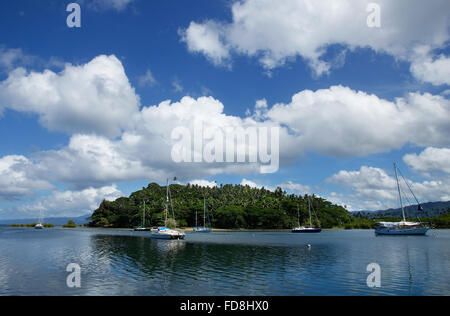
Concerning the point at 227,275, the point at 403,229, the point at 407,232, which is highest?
the point at 227,275

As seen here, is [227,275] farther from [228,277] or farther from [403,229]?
[403,229]

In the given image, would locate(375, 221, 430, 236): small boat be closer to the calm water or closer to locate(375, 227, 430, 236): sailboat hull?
locate(375, 227, 430, 236): sailboat hull

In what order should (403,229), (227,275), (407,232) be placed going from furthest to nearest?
(403,229) → (407,232) → (227,275)

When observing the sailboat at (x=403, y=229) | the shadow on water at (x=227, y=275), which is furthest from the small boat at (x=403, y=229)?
the shadow on water at (x=227, y=275)

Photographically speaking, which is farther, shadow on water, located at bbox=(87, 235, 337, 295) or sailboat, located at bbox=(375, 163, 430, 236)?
sailboat, located at bbox=(375, 163, 430, 236)

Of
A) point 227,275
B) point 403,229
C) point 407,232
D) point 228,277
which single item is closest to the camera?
point 228,277

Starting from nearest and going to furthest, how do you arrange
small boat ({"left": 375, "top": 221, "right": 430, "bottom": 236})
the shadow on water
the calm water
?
the calm water → the shadow on water → small boat ({"left": 375, "top": 221, "right": 430, "bottom": 236})

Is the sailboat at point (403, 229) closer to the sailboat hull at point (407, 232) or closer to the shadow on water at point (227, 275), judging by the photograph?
the sailboat hull at point (407, 232)

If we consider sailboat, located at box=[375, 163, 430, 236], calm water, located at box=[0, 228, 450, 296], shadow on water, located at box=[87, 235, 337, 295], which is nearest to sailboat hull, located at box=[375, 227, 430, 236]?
sailboat, located at box=[375, 163, 430, 236]

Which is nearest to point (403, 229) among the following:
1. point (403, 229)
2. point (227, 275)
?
point (403, 229)

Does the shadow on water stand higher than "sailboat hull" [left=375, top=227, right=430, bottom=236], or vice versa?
the shadow on water
